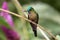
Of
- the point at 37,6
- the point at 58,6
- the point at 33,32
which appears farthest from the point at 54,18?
the point at 33,32

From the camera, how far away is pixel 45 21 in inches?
103

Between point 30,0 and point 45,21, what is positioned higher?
point 30,0

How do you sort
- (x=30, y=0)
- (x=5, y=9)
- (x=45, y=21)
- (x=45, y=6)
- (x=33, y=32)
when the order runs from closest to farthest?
(x=5, y=9) → (x=33, y=32) → (x=45, y=21) → (x=45, y=6) → (x=30, y=0)

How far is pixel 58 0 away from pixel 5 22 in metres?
2.65

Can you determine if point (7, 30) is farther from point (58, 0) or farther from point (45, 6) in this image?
point (58, 0)

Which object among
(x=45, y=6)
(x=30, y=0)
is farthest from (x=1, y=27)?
(x=30, y=0)

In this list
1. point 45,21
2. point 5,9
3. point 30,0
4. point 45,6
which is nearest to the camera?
point 5,9

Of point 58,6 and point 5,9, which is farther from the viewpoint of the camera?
point 58,6

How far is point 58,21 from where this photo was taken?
8.86 ft

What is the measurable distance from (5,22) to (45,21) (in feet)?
6.62

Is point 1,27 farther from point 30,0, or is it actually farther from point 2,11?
point 30,0

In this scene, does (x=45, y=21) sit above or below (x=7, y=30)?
below

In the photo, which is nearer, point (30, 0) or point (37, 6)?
point (37, 6)

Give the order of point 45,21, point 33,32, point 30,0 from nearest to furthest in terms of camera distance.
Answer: point 33,32 < point 45,21 < point 30,0
